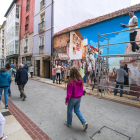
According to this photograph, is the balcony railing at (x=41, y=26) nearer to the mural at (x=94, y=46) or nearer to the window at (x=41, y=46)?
the window at (x=41, y=46)

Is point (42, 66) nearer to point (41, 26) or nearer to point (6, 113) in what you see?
point (41, 26)

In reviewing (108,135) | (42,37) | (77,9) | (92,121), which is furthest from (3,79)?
(77,9)

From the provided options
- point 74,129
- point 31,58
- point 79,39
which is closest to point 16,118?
point 74,129

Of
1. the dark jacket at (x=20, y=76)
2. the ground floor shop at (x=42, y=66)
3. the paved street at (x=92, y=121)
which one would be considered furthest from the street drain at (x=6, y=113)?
the ground floor shop at (x=42, y=66)

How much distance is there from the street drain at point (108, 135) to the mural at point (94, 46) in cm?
397

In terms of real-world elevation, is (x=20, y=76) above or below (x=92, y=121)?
above

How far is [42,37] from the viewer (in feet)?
45.5

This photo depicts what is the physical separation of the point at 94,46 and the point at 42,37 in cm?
871

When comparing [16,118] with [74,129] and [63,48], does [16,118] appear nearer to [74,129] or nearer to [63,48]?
[74,129]

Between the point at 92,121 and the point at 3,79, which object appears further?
the point at 3,79

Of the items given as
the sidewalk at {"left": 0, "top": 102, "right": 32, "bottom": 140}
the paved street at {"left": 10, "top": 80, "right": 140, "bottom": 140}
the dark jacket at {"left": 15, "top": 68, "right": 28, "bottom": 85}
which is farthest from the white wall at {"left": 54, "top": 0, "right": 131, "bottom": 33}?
Result: the sidewalk at {"left": 0, "top": 102, "right": 32, "bottom": 140}

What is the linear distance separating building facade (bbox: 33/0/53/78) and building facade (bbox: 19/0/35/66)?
1.46 meters

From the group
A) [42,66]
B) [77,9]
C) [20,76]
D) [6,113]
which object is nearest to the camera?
[6,113]

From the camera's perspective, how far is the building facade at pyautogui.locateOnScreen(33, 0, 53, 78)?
12.4 meters
